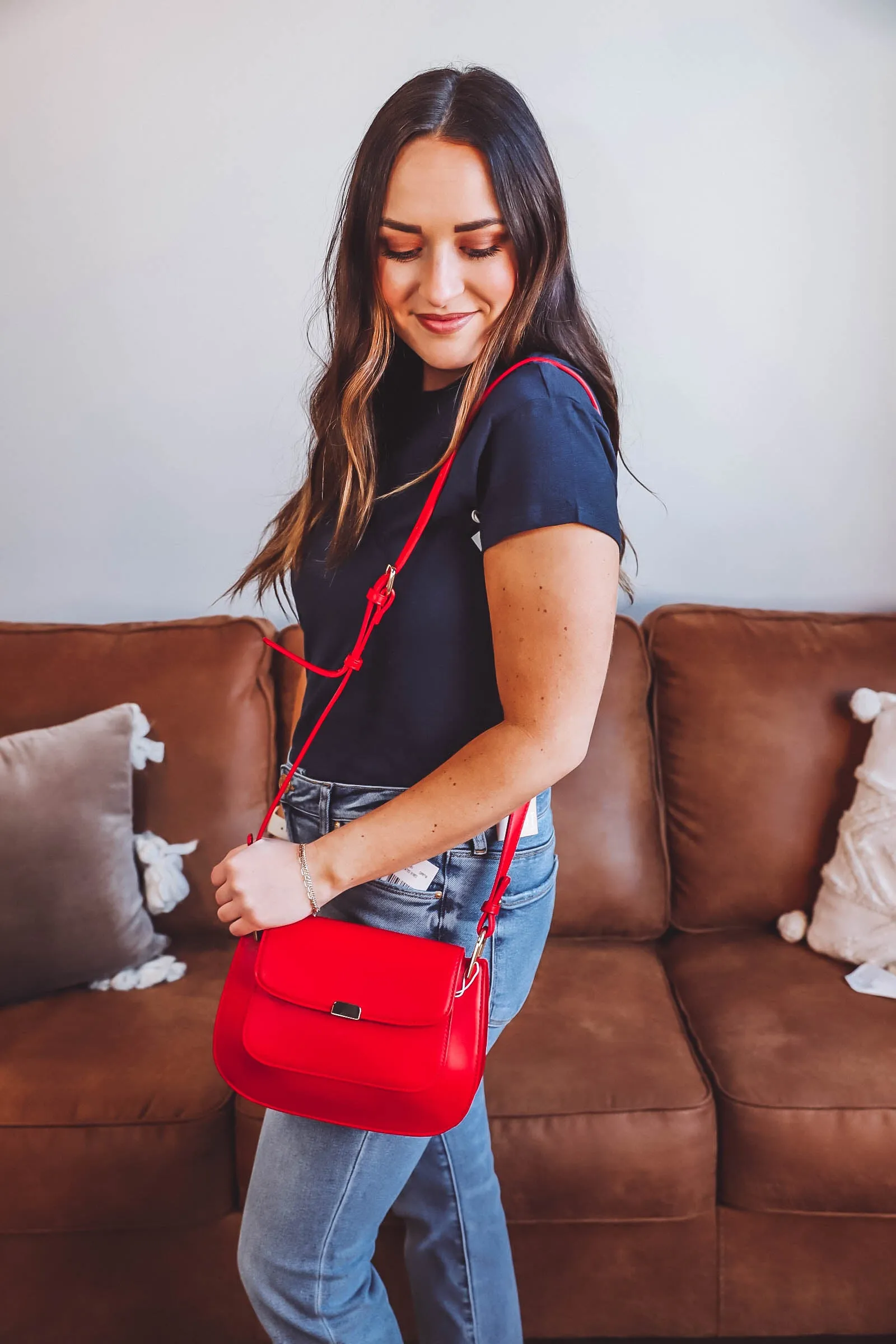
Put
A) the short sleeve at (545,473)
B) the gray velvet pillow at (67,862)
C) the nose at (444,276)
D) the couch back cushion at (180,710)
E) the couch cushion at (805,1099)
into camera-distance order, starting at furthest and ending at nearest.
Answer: the couch back cushion at (180,710)
the gray velvet pillow at (67,862)
the couch cushion at (805,1099)
the nose at (444,276)
the short sleeve at (545,473)

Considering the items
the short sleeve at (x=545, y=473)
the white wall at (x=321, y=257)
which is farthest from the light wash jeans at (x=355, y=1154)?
the white wall at (x=321, y=257)

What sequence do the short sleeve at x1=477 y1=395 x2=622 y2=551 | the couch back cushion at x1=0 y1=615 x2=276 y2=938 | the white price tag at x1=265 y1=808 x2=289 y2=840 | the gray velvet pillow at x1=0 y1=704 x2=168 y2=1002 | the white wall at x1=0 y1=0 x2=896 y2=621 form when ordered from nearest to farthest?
the short sleeve at x1=477 y1=395 x2=622 y2=551, the white price tag at x1=265 y1=808 x2=289 y2=840, the gray velvet pillow at x1=0 y1=704 x2=168 y2=1002, the couch back cushion at x1=0 y1=615 x2=276 y2=938, the white wall at x1=0 y1=0 x2=896 y2=621

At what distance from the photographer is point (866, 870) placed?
61.1 inches

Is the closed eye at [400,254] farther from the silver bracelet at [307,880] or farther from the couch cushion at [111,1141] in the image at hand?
the couch cushion at [111,1141]

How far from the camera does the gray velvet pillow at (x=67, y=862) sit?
4.73 feet

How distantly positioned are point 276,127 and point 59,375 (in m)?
Result: 0.66

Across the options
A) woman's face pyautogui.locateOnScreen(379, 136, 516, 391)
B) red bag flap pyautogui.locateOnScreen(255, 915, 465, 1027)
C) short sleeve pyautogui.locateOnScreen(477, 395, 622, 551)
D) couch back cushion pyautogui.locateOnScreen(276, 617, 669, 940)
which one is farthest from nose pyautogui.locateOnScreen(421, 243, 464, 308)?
couch back cushion pyautogui.locateOnScreen(276, 617, 669, 940)

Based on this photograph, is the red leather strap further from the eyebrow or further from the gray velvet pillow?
the gray velvet pillow

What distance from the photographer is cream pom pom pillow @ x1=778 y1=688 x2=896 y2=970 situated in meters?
1.53

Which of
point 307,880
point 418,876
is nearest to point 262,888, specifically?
point 307,880

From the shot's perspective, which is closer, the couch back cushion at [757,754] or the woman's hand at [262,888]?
the woman's hand at [262,888]

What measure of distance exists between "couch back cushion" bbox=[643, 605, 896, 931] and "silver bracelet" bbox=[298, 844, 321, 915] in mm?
1091

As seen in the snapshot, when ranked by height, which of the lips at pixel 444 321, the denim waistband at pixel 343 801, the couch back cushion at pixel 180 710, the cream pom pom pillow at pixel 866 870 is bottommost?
the cream pom pom pillow at pixel 866 870

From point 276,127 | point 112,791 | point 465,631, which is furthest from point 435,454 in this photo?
point 276,127
